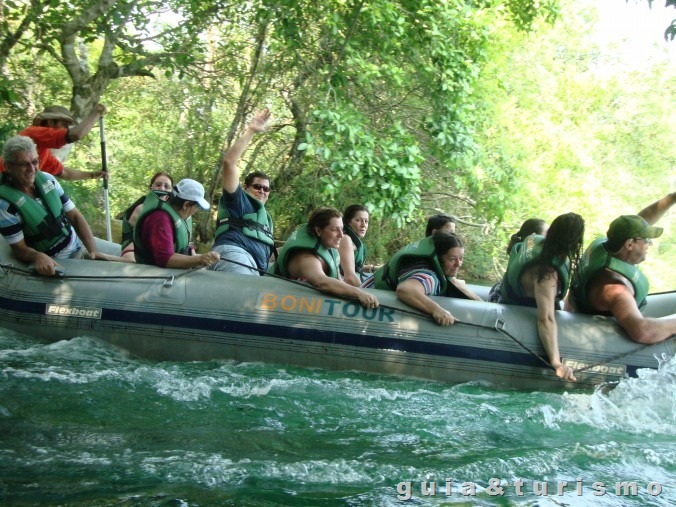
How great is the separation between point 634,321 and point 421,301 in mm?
1104

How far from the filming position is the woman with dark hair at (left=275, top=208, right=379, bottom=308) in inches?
168

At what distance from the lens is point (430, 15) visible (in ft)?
22.1

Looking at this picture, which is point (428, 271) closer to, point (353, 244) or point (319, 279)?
point (319, 279)

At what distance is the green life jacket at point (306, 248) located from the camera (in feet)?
14.5

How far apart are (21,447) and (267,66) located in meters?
5.56

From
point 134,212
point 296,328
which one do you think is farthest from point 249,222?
point 134,212

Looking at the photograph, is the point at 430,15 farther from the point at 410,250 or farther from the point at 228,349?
the point at 228,349

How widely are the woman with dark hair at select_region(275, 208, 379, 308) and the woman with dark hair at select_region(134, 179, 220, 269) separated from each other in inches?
17.1

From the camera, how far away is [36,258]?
14.8 ft

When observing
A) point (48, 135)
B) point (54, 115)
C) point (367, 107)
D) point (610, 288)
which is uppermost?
point (367, 107)

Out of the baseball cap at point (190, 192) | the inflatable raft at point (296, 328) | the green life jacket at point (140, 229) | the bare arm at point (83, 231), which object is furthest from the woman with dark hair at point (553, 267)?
the bare arm at point (83, 231)

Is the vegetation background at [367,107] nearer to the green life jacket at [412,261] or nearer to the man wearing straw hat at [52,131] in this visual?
the man wearing straw hat at [52,131]

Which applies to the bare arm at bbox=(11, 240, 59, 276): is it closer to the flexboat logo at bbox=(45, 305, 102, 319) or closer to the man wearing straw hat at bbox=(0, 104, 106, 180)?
the flexboat logo at bbox=(45, 305, 102, 319)

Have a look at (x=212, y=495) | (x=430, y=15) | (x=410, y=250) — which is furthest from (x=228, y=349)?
(x=430, y=15)
